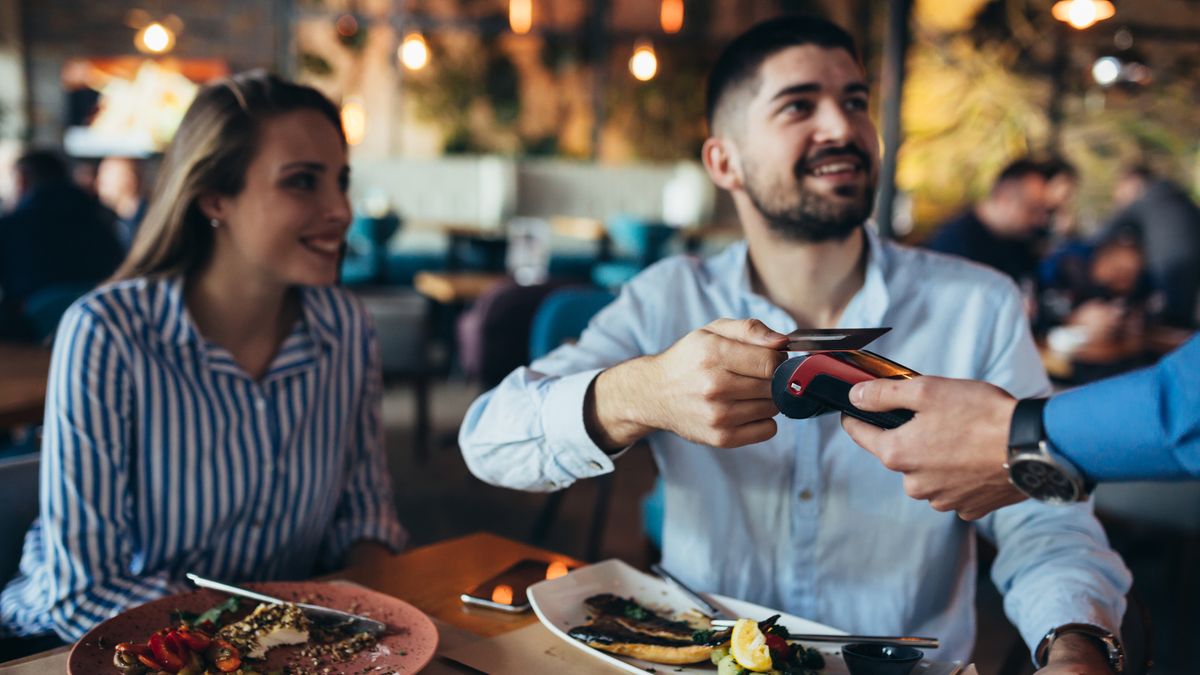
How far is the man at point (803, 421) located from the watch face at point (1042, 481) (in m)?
0.38

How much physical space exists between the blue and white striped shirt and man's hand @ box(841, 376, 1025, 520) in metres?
1.03

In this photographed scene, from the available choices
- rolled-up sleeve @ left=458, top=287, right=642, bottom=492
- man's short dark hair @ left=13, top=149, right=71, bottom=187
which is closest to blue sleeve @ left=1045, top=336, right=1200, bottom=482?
rolled-up sleeve @ left=458, top=287, right=642, bottom=492

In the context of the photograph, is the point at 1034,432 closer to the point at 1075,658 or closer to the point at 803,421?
the point at 1075,658

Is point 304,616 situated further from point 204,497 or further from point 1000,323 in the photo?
point 1000,323

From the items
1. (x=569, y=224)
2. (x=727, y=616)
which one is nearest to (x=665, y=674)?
(x=727, y=616)

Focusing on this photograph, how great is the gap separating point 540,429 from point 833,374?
49 centimetres

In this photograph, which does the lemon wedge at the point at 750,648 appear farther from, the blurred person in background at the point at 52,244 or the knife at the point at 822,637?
the blurred person in background at the point at 52,244

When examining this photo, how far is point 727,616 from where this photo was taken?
124 centimetres

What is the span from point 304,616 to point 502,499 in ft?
11.9

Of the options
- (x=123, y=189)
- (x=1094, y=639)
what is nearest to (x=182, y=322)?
(x=1094, y=639)

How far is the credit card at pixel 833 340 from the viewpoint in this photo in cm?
110

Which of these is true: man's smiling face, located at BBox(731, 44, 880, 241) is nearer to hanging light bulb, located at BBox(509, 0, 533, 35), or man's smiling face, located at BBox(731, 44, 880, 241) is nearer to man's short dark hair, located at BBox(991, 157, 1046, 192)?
man's short dark hair, located at BBox(991, 157, 1046, 192)

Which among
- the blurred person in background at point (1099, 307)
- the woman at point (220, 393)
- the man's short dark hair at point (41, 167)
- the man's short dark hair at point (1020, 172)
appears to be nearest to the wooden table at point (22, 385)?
the woman at point (220, 393)

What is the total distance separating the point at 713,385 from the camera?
1.20 m
